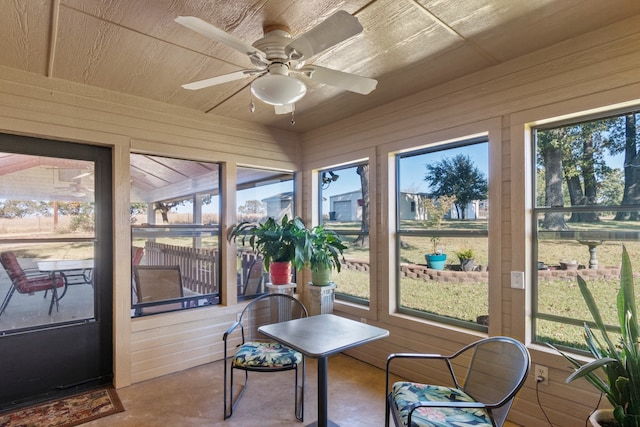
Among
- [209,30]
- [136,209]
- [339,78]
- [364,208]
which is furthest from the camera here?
[364,208]

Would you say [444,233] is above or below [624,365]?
above

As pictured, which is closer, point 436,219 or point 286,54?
point 286,54

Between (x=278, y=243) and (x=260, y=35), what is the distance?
80.7 inches

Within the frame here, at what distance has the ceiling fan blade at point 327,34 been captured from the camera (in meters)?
1.51

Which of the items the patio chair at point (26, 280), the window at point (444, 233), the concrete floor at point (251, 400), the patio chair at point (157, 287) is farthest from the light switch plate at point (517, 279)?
the patio chair at point (26, 280)

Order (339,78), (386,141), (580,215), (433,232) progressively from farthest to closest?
(386,141)
(433,232)
(580,215)
(339,78)

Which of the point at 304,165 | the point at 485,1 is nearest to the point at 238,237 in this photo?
the point at 304,165

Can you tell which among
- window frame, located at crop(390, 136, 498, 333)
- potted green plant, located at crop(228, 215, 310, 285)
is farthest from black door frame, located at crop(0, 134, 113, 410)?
window frame, located at crop(390, 136, 498, 333)

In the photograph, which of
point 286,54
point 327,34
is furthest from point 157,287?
point 327,34

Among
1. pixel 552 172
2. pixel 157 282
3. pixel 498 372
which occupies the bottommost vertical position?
pixel 498 372

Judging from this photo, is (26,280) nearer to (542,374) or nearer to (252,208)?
(252,208)

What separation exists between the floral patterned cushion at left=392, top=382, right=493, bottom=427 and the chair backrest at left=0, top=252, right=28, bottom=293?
3017 millimetres

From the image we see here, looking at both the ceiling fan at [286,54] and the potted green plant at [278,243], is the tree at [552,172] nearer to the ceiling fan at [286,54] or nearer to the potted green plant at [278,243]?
the ceiling fan at [286,54]

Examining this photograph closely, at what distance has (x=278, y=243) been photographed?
11.8 ft
